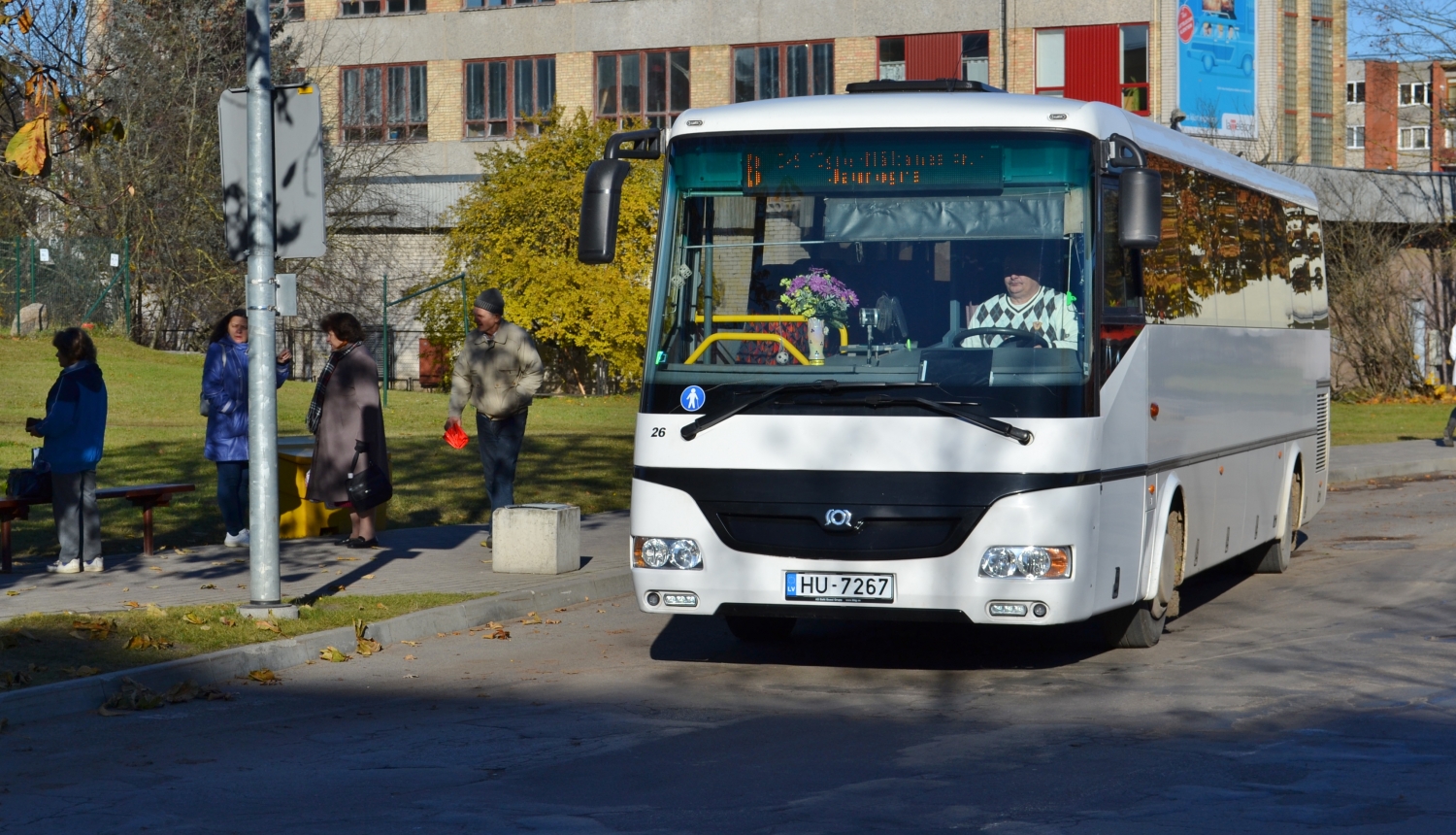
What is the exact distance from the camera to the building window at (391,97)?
57781mm

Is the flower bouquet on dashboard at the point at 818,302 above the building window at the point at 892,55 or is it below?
below

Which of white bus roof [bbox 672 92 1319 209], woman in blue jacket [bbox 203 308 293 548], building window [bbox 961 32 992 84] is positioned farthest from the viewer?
building window [bbox 961 32 992 84]

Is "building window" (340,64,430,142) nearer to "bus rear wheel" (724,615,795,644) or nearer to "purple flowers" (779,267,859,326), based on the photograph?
"bus rear wheel" (724,615,795,644)

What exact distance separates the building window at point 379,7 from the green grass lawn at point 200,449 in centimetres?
2315

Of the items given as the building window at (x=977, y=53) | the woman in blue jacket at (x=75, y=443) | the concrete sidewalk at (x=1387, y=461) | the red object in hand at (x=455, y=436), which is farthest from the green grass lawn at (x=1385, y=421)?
the woman in blue jacket at (x=75, y=443)

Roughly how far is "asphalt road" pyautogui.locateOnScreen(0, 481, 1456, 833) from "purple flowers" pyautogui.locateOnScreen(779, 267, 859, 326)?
1.85 metres

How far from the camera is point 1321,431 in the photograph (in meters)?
15.4

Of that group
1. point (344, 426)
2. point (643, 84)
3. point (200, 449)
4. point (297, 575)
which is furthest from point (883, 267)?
point (643, 84)

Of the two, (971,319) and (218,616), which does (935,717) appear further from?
(218,616)

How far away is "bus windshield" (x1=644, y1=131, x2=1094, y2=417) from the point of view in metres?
8.77

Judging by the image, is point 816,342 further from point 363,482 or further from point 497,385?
point 363,482

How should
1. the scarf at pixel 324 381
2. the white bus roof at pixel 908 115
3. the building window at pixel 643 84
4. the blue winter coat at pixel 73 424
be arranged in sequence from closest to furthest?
the white bus roof at pixel 908 115 → the blue winter coat at pixel 73 424 → the scarf at pixel 324 381 → the building window at pixel 643 84

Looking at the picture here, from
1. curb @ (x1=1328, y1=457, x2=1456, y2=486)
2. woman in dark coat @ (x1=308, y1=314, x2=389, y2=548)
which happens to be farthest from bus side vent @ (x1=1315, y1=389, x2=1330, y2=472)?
woman in dark coat @ (x1=308, y1=314, x2=389, y2=548)

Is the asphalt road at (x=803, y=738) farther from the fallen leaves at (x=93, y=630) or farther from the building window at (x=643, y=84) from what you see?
the building window at (x=643, y=84)
